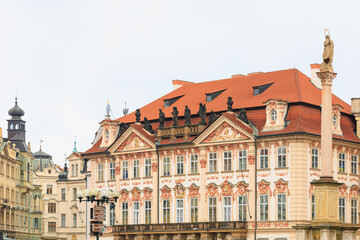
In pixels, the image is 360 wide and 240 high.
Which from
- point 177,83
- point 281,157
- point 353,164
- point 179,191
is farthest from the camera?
point 177,83

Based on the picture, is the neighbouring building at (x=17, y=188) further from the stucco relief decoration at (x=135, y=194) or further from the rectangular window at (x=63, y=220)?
the stucco relief decoration at (x=135, y=194)

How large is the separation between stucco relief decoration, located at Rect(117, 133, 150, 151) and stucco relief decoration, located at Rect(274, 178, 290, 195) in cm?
1692

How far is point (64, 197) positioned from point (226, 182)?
130ft

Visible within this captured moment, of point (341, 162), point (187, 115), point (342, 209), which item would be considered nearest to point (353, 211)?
point (342, 209)

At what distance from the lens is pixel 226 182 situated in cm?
9281

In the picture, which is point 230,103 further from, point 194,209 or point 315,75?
point 194,209

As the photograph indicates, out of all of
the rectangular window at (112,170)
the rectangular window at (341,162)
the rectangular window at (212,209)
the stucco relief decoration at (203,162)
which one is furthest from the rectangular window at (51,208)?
the rectangular window at (341,162)

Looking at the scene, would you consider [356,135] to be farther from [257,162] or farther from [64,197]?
[64,197]

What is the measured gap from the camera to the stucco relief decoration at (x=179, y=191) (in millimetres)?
96938

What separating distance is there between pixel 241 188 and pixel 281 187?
14.5 ft

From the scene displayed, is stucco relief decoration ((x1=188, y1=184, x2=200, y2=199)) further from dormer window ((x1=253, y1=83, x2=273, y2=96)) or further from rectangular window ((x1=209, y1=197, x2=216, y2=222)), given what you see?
dormer window ((x1=253, y1=83, x2=273, y2=96))

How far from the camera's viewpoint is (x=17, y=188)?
474 ft

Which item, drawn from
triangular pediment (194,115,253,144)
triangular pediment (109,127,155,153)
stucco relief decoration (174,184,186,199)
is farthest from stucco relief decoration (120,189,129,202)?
triangular pediment (194,115,253,144)

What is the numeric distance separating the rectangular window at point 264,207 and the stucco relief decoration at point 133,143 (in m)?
15.8
